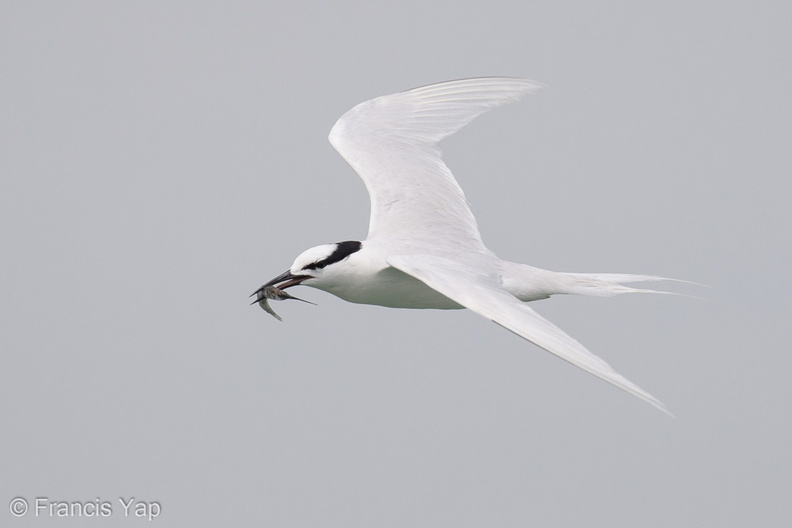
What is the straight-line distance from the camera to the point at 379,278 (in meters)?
9.19

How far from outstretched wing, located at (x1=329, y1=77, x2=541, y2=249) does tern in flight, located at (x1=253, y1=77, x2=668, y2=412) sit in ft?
0.04

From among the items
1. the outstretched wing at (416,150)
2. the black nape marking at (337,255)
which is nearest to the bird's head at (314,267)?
the black nape marking at (337,255)

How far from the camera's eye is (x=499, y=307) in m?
7.16

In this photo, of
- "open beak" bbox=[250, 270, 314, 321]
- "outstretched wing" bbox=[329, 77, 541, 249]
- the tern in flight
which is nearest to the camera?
the tern in flight

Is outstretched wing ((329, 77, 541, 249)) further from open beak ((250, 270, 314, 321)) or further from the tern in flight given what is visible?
open beak ((250, 270, 314, 321))

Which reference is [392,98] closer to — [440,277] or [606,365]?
[440,277]

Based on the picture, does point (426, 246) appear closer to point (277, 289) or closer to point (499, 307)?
point (277, 289)

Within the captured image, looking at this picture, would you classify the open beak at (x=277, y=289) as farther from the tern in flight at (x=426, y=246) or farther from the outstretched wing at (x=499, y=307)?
the outstretched wing at (x=499, y=307)

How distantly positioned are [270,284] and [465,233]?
2.10 meters

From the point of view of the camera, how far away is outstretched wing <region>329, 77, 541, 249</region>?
10188 millimetres

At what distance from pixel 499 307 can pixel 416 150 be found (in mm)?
4394

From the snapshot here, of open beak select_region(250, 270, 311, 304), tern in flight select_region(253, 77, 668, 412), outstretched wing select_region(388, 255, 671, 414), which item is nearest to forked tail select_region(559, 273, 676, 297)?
tern in flight select_region(253, 77, 668, 412)

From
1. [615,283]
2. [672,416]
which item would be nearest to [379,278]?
[615,283]

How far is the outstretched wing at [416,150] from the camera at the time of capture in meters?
10.2
